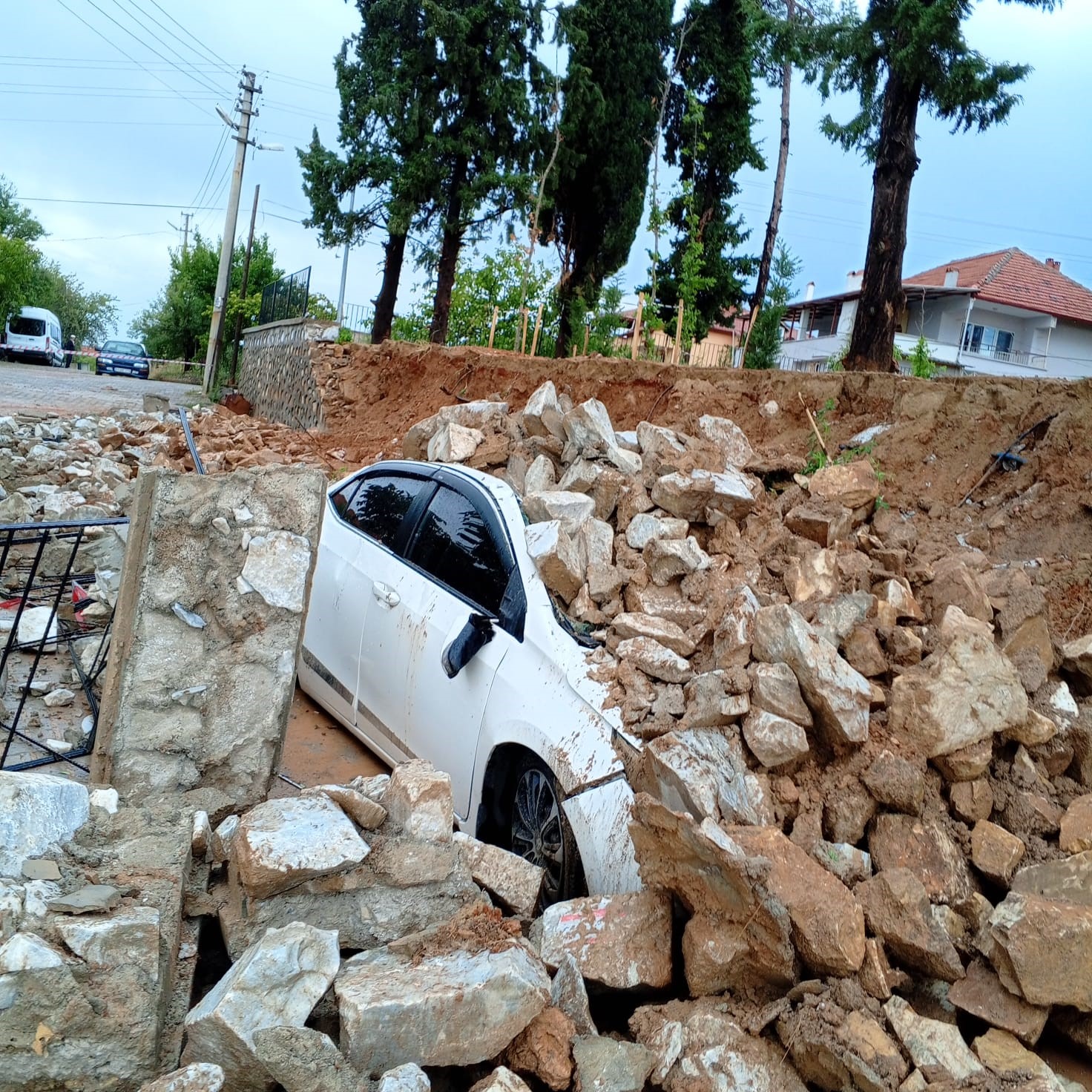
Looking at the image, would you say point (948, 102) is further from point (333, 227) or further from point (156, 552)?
point (333, 227)

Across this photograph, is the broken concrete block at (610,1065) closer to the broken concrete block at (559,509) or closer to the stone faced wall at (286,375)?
the broken concrete block at (559,509)

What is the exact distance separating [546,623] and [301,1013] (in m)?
1.82

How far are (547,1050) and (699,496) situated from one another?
288 cm

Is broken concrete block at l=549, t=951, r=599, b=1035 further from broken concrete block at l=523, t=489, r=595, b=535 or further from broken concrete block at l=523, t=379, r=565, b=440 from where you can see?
broken concrete block at l=523, t=379, r=565, b=440

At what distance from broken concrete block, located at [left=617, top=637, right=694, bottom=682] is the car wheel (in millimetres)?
536

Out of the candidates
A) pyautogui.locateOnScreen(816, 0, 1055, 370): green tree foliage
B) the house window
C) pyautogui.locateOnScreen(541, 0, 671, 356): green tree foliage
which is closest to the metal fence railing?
pyautogui.locateOnScreen(541, 0, 671, 356): green tree foliage

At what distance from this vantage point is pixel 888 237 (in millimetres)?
9617

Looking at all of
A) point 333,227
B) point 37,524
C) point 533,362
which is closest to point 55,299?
point 333,227

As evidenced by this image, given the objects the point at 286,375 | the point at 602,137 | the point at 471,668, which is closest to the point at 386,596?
the point at 471,668

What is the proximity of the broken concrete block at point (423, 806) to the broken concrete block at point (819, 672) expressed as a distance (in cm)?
132

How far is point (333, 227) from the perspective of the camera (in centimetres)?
1881

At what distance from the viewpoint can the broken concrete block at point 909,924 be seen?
2719 mm

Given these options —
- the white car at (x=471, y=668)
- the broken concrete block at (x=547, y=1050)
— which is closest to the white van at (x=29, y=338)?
the white car at (x=471, y=668)

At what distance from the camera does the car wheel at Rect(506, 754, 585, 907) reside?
11.1ft
